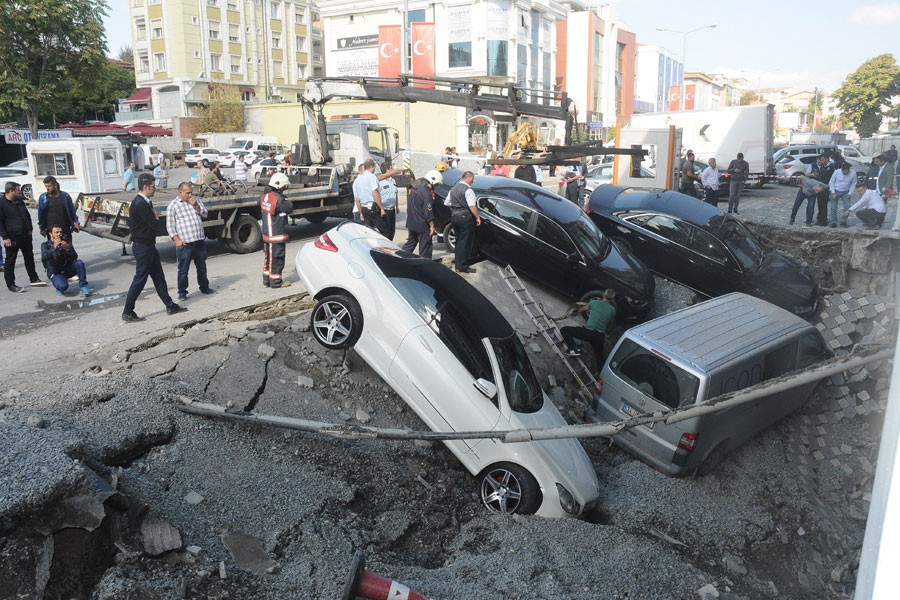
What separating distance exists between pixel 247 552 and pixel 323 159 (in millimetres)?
12620

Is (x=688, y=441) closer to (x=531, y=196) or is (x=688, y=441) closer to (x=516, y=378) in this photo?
(x=516, y=378)

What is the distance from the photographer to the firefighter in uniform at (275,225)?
1001cm

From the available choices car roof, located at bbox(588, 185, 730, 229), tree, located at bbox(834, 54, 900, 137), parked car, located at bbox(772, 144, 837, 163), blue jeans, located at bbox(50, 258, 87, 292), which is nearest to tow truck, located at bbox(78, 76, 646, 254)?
car roof, located at bbox(588, 185, 730, 229)

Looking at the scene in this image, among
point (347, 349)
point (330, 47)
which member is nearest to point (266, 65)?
point (330, 47)

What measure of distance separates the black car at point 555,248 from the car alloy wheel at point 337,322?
4.50 meters

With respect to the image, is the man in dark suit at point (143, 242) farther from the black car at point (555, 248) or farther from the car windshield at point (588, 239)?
the car windshield at point (588, 239)

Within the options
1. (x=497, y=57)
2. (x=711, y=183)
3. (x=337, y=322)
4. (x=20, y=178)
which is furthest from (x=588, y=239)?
(x=497, y=57)

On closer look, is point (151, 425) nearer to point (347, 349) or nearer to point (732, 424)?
point (347, 349)

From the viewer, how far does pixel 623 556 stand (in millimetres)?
5594

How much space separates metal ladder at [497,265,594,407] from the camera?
9453mm

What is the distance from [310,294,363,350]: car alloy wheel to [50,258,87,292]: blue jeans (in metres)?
4.68

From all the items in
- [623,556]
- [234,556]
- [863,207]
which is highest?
[863,207]

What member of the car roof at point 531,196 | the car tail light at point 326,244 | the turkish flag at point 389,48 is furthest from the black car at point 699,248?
the turkish flag at point 389,48

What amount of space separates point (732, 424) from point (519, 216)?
16.5 ft
